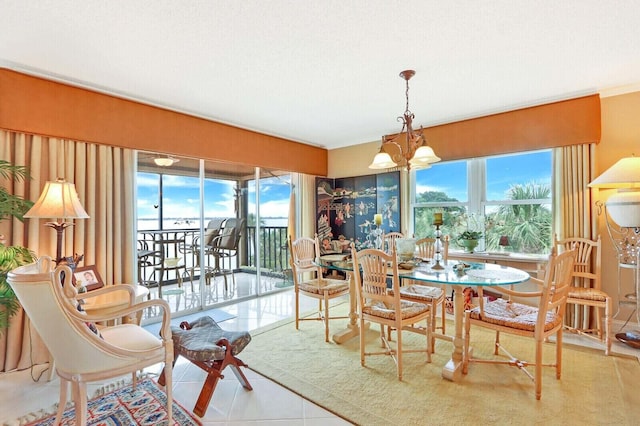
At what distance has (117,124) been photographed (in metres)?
3.20

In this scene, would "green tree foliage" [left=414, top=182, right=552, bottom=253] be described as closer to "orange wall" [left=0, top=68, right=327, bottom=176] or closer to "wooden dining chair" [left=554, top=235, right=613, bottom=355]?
"wooden dining chair" [left=554, top=235, right=613, bottom=355]

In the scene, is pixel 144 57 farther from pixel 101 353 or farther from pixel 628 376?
pixel 628 376

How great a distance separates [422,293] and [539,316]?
3.34 feet

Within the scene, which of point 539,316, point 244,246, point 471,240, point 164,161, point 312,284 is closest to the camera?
point 539,316

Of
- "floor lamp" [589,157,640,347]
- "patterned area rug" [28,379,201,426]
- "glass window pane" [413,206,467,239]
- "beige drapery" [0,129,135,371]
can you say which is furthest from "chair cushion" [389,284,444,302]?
"beige drapery" [0,129,135,371]

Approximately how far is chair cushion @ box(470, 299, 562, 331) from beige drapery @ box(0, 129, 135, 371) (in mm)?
3395

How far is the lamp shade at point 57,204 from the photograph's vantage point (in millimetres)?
2297

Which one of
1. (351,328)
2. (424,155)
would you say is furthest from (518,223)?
(351,328)

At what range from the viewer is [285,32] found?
2.18 metres

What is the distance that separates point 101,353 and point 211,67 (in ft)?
7.50

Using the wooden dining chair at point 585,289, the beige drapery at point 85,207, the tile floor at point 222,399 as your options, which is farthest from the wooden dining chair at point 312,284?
the wooden dining chair at point 585,289

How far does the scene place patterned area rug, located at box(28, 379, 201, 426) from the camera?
1.89 m

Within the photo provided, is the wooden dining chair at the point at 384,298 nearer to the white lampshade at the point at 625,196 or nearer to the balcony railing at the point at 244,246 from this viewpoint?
the white lampshade at the point at 625,196

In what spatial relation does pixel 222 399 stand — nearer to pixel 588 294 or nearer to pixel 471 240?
pixel 471 240
